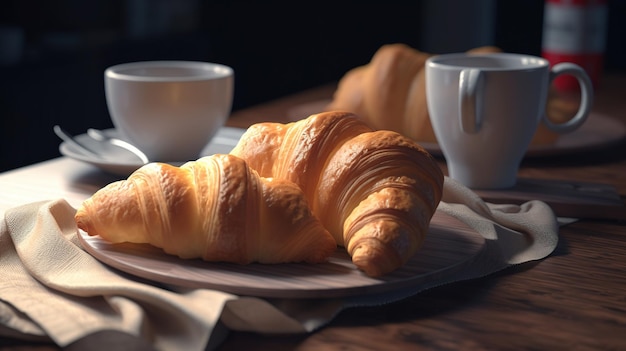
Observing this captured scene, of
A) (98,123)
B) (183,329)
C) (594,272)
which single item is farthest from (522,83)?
(98,123)

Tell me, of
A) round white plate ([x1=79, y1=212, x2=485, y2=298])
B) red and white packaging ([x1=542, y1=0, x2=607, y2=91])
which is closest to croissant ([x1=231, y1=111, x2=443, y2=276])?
round white plate ([x1=79, y1=212, x2=485, y2=298])

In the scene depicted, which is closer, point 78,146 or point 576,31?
point 78,146

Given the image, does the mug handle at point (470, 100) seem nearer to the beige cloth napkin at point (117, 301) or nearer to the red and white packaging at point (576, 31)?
the beige cloth napkin at point (117, 301)

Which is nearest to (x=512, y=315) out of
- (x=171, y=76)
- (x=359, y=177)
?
(x=359, y=177)

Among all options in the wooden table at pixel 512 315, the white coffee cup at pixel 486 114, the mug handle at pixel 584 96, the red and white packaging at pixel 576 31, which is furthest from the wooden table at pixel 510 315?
the red and white packaging at pixel 576 31

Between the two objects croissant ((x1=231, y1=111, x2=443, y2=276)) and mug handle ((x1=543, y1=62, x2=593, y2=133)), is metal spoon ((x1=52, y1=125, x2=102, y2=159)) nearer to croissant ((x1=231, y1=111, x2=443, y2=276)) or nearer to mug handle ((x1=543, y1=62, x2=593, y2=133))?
croissant ((x1=231, y1=111, x2=443, y2=276))

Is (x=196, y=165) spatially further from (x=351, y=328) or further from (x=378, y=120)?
(x=378, y=120)

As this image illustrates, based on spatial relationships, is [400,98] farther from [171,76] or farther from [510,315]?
[510,315]
